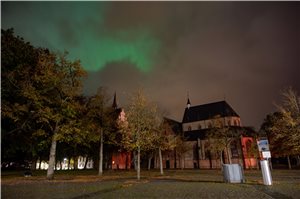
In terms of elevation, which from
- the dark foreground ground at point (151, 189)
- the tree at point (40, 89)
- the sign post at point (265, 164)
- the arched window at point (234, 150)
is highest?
the tree at point (40, 89)

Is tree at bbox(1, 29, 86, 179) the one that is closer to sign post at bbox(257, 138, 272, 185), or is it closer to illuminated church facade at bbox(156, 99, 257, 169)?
sign post at bbox(257, 138, 272, 185)

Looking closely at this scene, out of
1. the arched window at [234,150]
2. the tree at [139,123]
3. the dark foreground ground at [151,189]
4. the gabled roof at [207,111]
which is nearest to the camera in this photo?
the dark foreground ground at [151,189]

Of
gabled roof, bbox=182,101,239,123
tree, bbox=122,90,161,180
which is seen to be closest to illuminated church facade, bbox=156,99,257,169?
gabled roof, bbox=182,101,239,123

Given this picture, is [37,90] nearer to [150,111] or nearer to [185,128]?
[150,111]

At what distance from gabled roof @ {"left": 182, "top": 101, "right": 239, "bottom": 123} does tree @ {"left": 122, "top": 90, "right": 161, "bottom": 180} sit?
61092mm

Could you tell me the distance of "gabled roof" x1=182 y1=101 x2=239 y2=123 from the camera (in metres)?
87.6

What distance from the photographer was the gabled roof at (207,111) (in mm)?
87581

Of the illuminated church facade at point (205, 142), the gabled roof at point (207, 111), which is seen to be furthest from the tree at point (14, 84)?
the gabled roof at point (207, 111)

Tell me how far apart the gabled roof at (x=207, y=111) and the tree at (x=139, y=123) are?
61.1 meters

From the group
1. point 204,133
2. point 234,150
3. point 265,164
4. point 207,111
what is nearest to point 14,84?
point 265,164

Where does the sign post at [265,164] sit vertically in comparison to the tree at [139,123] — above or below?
below

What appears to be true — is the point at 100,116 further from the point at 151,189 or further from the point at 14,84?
the point at 151,189

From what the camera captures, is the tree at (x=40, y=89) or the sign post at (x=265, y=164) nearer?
the sign post at (x=265, y=164)

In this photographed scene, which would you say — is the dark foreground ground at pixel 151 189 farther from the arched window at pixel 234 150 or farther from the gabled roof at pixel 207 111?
the gabled roof at pixel 207 111
